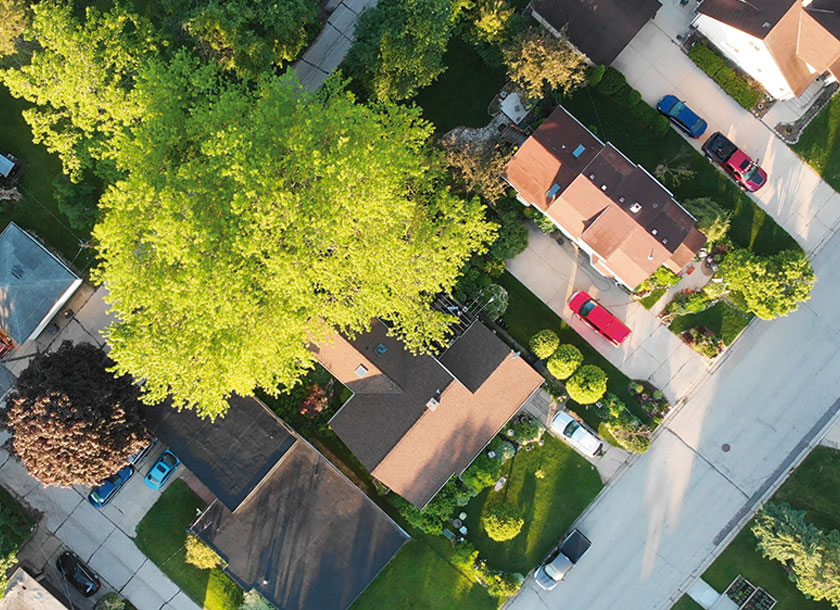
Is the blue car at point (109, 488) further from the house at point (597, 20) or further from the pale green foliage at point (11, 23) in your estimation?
the house at point (597, 20)

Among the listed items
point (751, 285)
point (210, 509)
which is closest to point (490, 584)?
point (210, 509)

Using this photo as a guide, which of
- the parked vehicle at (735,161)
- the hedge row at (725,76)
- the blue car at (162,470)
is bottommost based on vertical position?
the blue car at (162,470)

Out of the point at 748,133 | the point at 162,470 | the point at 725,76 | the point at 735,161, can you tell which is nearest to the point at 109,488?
the point at 162,470

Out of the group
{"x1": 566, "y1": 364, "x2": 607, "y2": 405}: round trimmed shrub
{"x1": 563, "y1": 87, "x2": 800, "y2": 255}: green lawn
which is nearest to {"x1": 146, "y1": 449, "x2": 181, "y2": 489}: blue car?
{"x1": 566, "y1": 364, "x2": 607, "y2": 405}: round trimmed shrub

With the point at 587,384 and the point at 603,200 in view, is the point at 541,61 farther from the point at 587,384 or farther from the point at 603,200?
the point at 587,384

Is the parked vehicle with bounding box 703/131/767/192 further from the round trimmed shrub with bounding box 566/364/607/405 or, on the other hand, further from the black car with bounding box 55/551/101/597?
the black car with bounding box 55/551/101/597

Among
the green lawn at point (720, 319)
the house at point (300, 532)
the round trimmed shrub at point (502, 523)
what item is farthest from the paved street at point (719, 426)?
the house at point (300, 532)

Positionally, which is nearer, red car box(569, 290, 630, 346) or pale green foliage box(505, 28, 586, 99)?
pale green foliage box(505, 28, 586, 99)
